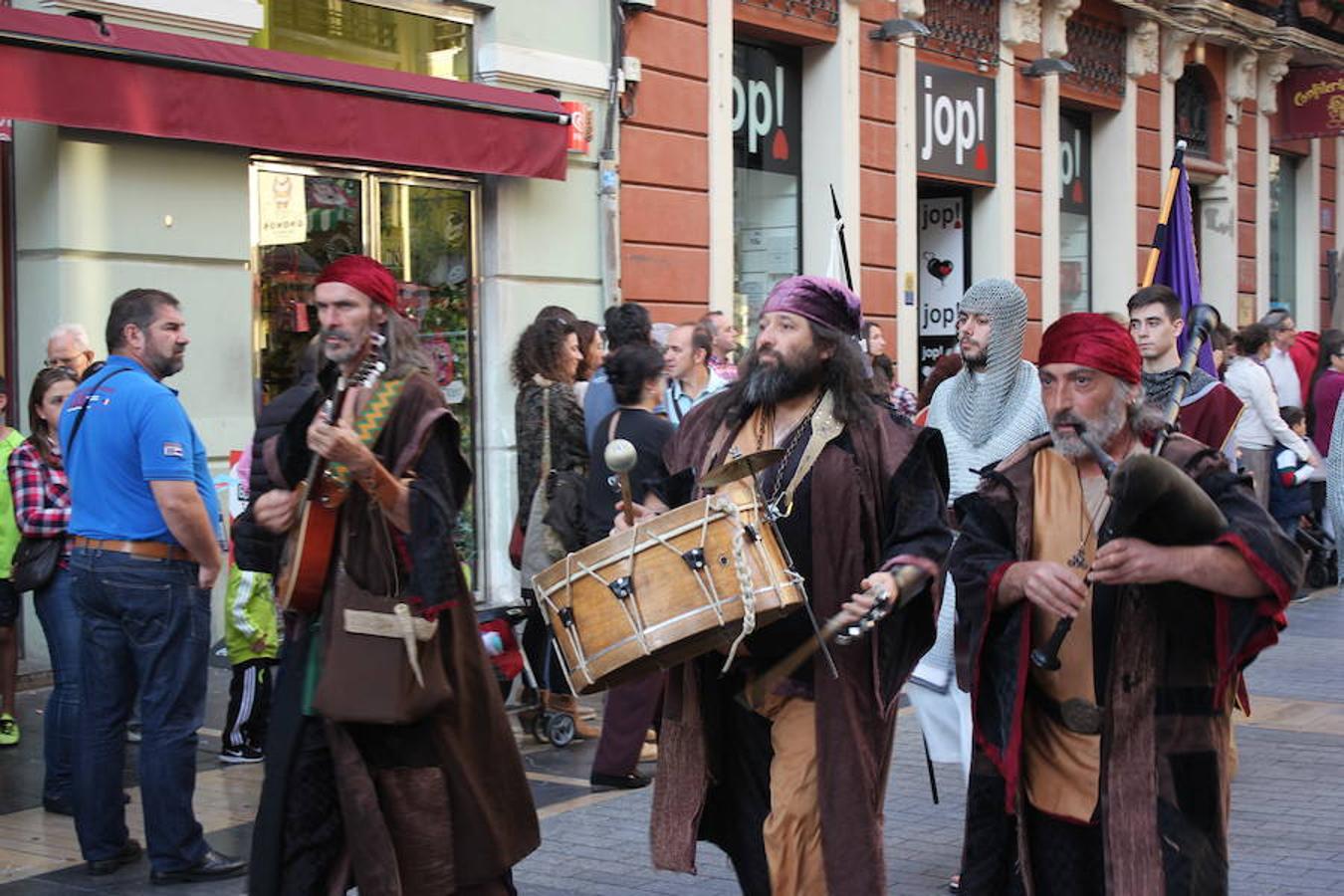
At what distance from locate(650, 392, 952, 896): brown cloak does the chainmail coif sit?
4.82 feet

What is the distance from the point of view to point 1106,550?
3.96 meters

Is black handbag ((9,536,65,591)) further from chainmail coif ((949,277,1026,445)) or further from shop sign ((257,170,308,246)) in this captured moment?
shop sign ((257,170,308,246))

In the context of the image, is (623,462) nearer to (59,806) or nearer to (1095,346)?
(1095,346)

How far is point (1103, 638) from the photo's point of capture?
4.23 m

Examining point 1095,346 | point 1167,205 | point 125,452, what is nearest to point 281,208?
point 125,452

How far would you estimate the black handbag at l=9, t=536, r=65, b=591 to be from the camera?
762 centimetres

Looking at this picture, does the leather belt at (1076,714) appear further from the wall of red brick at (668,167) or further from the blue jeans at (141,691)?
the wall of red brick at (668,167)

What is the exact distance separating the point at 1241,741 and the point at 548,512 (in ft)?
11.0

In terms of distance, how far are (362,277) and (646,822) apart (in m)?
2.96

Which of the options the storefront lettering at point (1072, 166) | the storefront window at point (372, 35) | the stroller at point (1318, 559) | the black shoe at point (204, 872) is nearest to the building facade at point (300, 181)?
the storefront window at point (372, 35)

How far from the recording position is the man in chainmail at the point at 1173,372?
6.98 meters

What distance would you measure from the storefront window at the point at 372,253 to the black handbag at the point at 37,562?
3.34 metres

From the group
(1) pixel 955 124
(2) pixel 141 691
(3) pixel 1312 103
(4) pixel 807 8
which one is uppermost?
(3) pixel 1312 103

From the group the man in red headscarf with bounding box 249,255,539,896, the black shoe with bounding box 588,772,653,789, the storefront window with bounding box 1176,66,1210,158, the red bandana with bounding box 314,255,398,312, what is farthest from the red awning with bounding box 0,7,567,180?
the storefront window with bounding box 1176,66,1210,158
